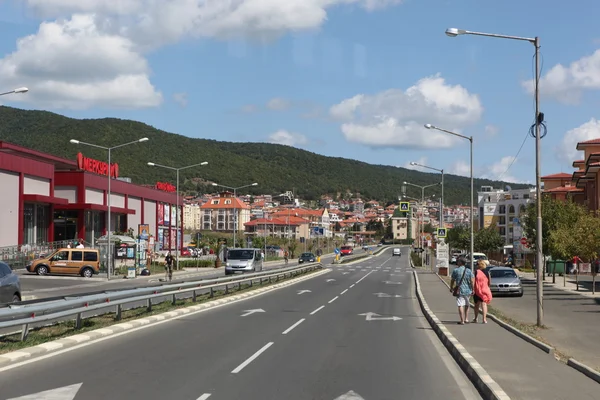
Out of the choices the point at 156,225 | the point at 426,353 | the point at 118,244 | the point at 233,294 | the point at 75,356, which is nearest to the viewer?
the point at 75,356

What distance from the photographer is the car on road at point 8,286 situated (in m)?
20.0

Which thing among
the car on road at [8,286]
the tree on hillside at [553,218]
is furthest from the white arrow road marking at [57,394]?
the tree on hillside at [553,218]

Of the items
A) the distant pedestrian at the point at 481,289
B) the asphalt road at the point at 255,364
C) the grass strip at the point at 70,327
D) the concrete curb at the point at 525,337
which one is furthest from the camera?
the distant pedestrian at the point at 481,289

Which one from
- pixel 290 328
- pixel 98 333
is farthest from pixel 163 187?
pixel 98 333

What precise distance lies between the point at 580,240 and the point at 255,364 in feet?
103

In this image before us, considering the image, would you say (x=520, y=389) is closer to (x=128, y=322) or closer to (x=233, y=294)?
(x=128, y=322)

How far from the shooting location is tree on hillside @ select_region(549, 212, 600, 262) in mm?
38312

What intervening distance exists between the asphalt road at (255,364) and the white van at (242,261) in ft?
91.7

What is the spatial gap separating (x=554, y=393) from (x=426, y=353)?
16.1ft

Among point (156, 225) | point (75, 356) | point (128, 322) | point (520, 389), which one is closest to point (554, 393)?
point (520, 389)

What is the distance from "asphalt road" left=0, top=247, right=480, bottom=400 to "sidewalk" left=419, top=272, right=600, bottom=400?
22.6 inches

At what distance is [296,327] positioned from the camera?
61.3ft

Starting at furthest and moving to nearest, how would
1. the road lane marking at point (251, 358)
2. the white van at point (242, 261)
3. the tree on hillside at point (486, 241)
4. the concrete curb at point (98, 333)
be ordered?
the tree on hillside at point (486, 241) → the white van at point (242, 261) → the concrete curb at point (98, 333) → the road lane marking at point (251, 358)

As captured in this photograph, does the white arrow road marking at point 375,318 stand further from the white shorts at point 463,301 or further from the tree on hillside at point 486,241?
the tree on hillside at point 486,241
